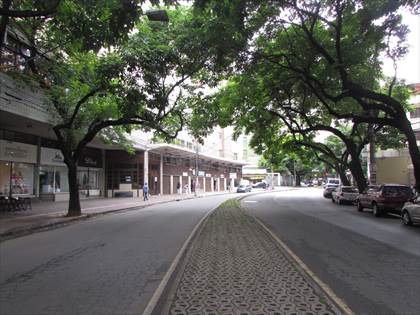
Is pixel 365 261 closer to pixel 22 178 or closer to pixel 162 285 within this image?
pixel 162 285

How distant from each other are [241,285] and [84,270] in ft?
10.7

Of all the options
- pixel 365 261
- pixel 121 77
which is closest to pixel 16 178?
pixel 121 77

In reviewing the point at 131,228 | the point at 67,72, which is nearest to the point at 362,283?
the point at 131,228

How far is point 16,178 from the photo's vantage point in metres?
29.2

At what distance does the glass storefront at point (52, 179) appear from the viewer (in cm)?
3362

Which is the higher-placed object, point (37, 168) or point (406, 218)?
point (37, 168)

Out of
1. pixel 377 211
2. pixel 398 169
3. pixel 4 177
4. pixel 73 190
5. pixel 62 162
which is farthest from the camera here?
pixel 398 169

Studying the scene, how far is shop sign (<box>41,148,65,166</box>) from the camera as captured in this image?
32969 mm

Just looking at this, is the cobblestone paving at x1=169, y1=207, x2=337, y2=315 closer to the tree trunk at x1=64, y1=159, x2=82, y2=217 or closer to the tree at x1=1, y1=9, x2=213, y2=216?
the tree at x1=1, y1=9, x2=213, y2=216

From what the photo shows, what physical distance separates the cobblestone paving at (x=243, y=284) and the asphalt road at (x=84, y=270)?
0.61 meters

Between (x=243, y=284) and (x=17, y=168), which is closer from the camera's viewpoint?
(x=243, y=284)

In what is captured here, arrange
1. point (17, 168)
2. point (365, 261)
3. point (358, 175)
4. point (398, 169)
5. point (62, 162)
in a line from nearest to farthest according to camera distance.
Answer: point (365, 261)
point (17, 168)
point (358, 175)
point (62, 162)
point (398, 169)

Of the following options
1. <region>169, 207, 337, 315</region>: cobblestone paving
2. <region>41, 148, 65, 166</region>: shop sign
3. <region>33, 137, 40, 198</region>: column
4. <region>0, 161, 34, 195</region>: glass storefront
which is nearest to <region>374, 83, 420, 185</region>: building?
<region>41, 148, 65, 166</region>: shop sign

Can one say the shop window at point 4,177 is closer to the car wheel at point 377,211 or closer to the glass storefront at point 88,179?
the glass storefront at point 88,179
